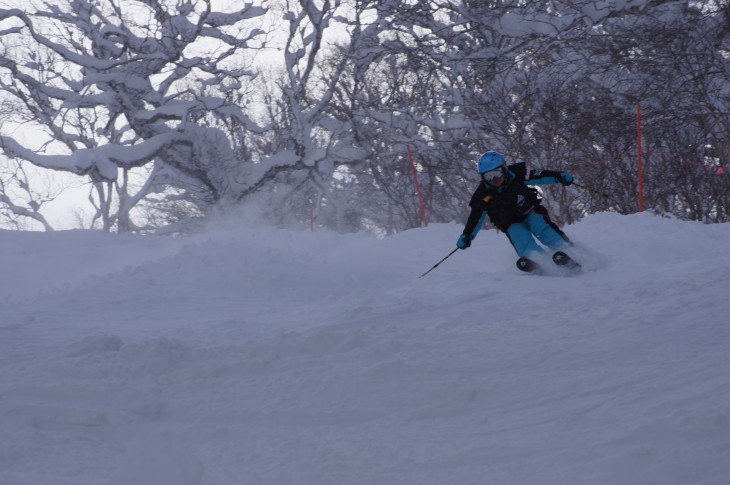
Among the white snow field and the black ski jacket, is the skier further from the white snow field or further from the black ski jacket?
the white snow field

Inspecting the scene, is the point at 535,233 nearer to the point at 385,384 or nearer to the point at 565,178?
the point at 565,178

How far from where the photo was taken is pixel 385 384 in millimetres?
3250

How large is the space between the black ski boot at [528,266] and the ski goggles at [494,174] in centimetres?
92

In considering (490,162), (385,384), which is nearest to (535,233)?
(490,162)

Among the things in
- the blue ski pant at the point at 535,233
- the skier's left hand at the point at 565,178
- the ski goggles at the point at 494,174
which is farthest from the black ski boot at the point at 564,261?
the ski goggles at the point at 494,174

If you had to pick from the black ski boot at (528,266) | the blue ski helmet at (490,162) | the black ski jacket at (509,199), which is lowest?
the black ski boot at (528,266)

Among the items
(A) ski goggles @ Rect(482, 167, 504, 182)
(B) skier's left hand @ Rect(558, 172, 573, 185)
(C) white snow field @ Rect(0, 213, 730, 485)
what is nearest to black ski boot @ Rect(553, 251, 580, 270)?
(C) white snow field @ Rect(0, 213, 730, 485)

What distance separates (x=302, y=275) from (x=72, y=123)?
21.0 m

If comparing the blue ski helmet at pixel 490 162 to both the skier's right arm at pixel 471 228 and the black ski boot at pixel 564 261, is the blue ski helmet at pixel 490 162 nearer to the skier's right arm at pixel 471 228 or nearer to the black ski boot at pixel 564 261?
the skier's right arm at pixel 471 228

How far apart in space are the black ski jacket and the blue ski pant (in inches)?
2.7

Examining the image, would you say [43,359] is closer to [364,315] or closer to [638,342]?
[364,315]

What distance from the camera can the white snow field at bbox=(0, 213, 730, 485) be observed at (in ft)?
7.45

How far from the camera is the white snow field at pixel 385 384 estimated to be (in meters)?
2.27

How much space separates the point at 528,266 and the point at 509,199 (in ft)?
2.62
